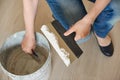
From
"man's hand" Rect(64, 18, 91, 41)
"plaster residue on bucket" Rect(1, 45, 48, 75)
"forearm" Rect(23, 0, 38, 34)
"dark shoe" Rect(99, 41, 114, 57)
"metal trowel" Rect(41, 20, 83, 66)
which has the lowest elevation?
"dark shoe" Rect(99, 41, 114, 57)

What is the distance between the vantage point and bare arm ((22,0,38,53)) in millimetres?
1080

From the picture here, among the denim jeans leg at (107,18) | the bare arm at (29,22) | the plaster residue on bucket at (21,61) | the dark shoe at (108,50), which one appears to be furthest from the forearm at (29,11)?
the dark shoe at (108,50)

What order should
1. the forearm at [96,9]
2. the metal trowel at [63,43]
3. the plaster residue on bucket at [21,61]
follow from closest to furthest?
the forearm at [96,9]
the metal trowel at [63,43]
the plaster residue on bucket at [21,61]

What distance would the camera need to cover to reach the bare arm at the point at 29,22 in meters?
1.08

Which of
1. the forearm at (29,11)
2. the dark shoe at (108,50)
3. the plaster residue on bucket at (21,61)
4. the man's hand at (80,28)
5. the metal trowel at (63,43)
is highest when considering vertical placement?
the forearm at (29,11)

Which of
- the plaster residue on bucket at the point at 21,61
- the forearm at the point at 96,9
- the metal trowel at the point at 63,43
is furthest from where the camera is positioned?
the plaster residue on bucket at the point at 21,61

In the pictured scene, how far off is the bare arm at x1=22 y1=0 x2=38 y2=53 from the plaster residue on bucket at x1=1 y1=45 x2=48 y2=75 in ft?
0.35

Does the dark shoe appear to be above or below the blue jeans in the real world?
below

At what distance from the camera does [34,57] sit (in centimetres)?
127

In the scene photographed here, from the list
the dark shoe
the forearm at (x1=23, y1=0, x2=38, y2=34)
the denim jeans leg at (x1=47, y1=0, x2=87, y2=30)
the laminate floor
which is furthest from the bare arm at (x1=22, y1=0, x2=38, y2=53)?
the dark shoe

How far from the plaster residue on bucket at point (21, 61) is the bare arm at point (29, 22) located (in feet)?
0.35

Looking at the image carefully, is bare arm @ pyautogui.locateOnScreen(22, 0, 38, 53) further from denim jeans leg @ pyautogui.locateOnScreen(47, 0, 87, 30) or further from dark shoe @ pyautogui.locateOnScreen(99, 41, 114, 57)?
dark shoe @ pyautogui.locateOnScreen(99, 41, 114, 57)

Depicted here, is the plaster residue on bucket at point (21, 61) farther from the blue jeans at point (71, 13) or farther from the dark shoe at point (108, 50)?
the dark shoe at point (108, 50)

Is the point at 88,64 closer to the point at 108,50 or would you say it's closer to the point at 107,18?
the point at 108,50
